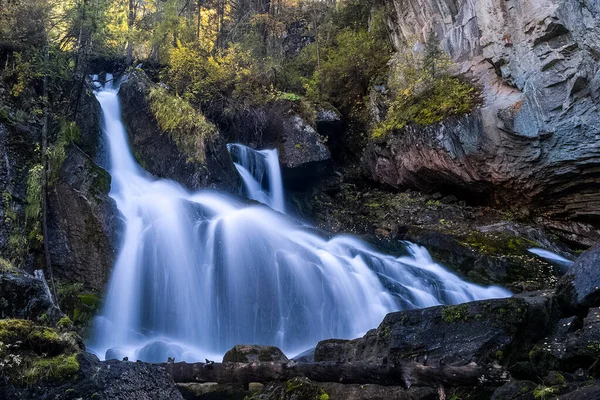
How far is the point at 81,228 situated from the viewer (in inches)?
343

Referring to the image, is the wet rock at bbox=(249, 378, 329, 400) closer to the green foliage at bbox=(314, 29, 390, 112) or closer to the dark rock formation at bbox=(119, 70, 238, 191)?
the dark rock formation at bbox=(119, 70, 238, 191)

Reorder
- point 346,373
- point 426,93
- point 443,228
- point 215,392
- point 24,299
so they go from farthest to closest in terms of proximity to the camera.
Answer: point 426,93, point 443,228, point 215,392, point 346,373, point 24,299

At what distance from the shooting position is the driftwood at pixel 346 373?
3.86 m

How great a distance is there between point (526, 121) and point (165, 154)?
10.3 metres

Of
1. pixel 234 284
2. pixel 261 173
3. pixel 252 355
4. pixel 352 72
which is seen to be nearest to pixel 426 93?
pixel 352 72

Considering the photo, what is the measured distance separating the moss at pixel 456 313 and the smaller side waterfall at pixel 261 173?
981 centimetres

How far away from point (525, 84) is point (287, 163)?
24.9 feet

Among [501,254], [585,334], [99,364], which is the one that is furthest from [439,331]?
[501,254]

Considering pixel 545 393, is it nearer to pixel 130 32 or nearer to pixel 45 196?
pixel 45 196

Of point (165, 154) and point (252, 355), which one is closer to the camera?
point (252, 355)

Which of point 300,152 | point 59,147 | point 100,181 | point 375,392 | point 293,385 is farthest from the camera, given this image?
point 300,152

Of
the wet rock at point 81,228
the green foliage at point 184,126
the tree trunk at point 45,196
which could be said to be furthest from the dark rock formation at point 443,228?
the tree trunk at point 45,196

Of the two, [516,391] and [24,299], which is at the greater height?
[24,299]

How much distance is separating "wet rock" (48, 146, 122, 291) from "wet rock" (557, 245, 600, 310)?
7.92m
